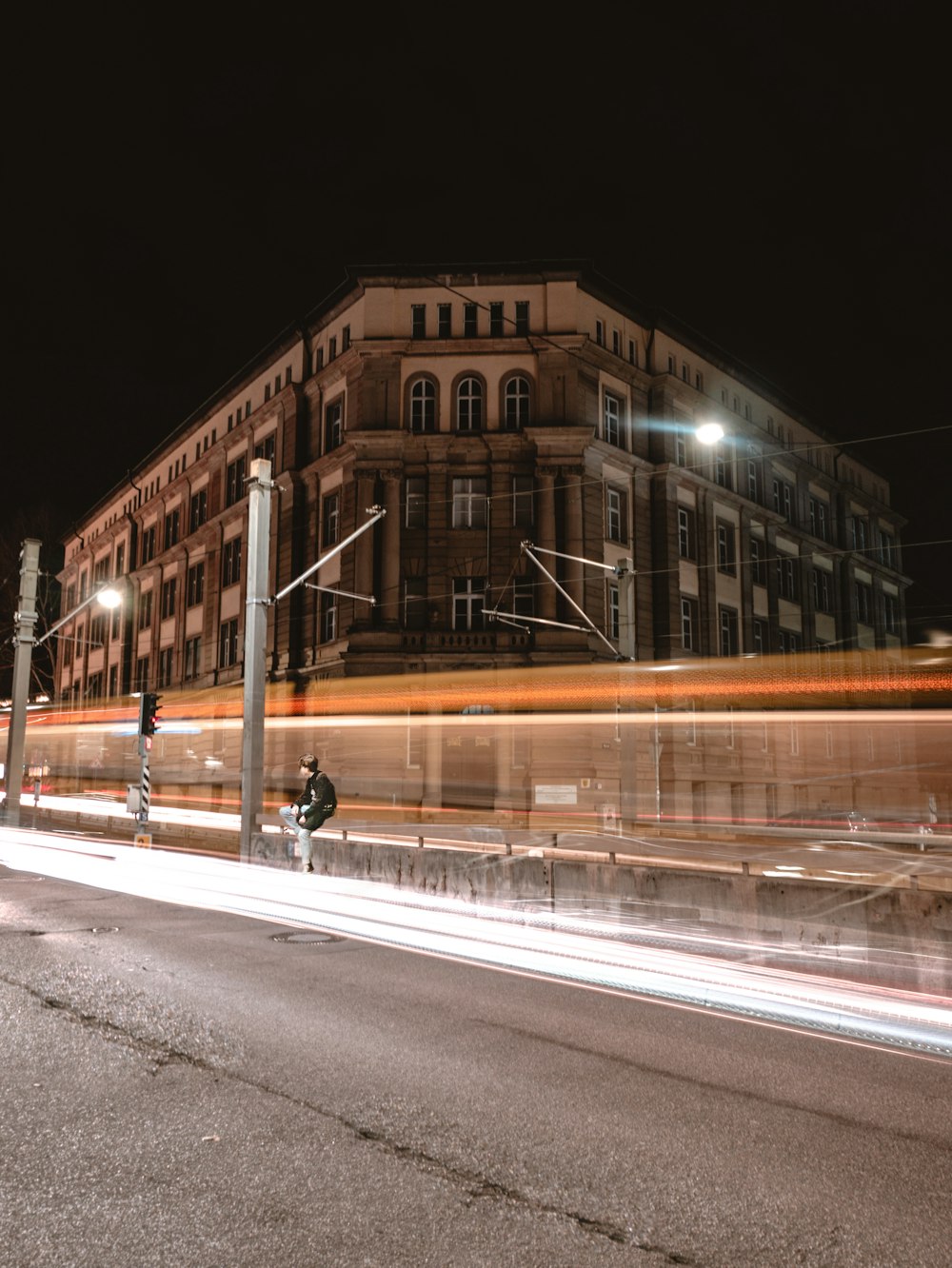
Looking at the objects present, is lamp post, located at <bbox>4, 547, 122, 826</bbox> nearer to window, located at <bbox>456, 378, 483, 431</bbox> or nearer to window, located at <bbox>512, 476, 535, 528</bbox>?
window, located at <bbox>512, 476, 535, 528</bbox>

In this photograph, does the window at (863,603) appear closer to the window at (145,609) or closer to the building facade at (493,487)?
the building facade at (493,487)

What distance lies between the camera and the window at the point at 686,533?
46406mm

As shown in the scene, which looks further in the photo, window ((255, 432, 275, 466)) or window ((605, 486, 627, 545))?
window ((255, 432, 275, 466))

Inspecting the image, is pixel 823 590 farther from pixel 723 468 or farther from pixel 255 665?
pixel 255 665

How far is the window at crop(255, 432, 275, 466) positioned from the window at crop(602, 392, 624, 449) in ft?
51.7

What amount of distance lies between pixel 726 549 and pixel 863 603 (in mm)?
Result: 18342

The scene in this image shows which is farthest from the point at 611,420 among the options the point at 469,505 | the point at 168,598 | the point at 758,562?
the point at 168,598

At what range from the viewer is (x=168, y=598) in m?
59.9

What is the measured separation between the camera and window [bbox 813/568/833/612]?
5831 cm

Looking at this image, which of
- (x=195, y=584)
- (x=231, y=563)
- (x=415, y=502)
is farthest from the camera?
(x=195, y=584)

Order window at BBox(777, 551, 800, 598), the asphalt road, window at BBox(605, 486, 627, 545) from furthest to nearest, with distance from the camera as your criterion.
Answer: window at BBox(777, 551, 800, 598), window at BBox(605, 486, 627, 545), the asphalt road

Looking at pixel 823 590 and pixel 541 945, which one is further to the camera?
pixel 823 590

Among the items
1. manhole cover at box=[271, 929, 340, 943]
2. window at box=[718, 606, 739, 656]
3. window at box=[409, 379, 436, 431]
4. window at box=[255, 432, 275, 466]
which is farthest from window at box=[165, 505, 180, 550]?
manhole cover at box=[271, 929, 340, 943]

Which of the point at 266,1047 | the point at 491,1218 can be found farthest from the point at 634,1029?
the point at 491,1218
